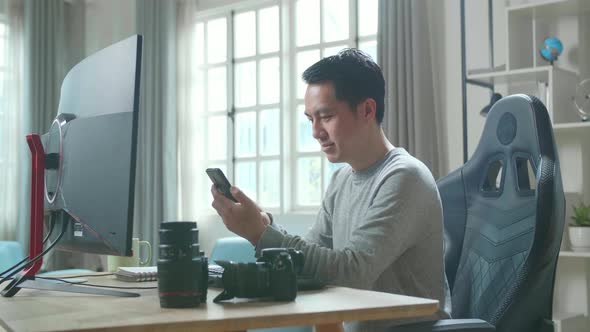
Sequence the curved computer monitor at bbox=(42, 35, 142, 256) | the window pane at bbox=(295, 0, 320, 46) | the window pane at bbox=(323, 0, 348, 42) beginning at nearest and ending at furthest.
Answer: the curved computer monitor at bbox=(42, 35, 142, 256) → the window pane at bbox=(323, 0, 348, 42) → the window pane at bbox=(295, 0, 320, 46)

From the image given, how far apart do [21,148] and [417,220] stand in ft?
15.4

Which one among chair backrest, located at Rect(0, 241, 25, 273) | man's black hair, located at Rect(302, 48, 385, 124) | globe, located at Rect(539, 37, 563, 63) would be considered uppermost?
globe, located at Rect(539, 37, 563, 63)

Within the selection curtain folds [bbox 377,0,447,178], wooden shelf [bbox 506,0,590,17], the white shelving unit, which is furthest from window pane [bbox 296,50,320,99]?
wooden shelf [bbox 506,0,590,17]

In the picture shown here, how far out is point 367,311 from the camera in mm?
1158

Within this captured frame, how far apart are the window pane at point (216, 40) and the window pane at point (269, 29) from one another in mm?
369

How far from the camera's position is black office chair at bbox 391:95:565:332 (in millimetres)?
1555

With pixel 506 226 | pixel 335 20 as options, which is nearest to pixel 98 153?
pixel 506 226

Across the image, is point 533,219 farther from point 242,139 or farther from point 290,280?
point 242,139

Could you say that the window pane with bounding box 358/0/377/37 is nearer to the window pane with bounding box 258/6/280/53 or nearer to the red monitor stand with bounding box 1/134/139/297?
the window pane with bounding box 258/6/280/53

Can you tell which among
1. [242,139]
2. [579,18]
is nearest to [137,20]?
[242,139]

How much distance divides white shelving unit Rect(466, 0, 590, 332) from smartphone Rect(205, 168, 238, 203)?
206 centimetres

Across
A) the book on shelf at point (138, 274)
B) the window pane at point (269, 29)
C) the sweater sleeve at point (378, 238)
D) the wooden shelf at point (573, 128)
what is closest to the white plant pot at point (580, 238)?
the wooden shelf at point (573, 128)

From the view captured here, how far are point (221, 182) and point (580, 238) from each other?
2.08 meters

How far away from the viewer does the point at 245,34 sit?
540cm
